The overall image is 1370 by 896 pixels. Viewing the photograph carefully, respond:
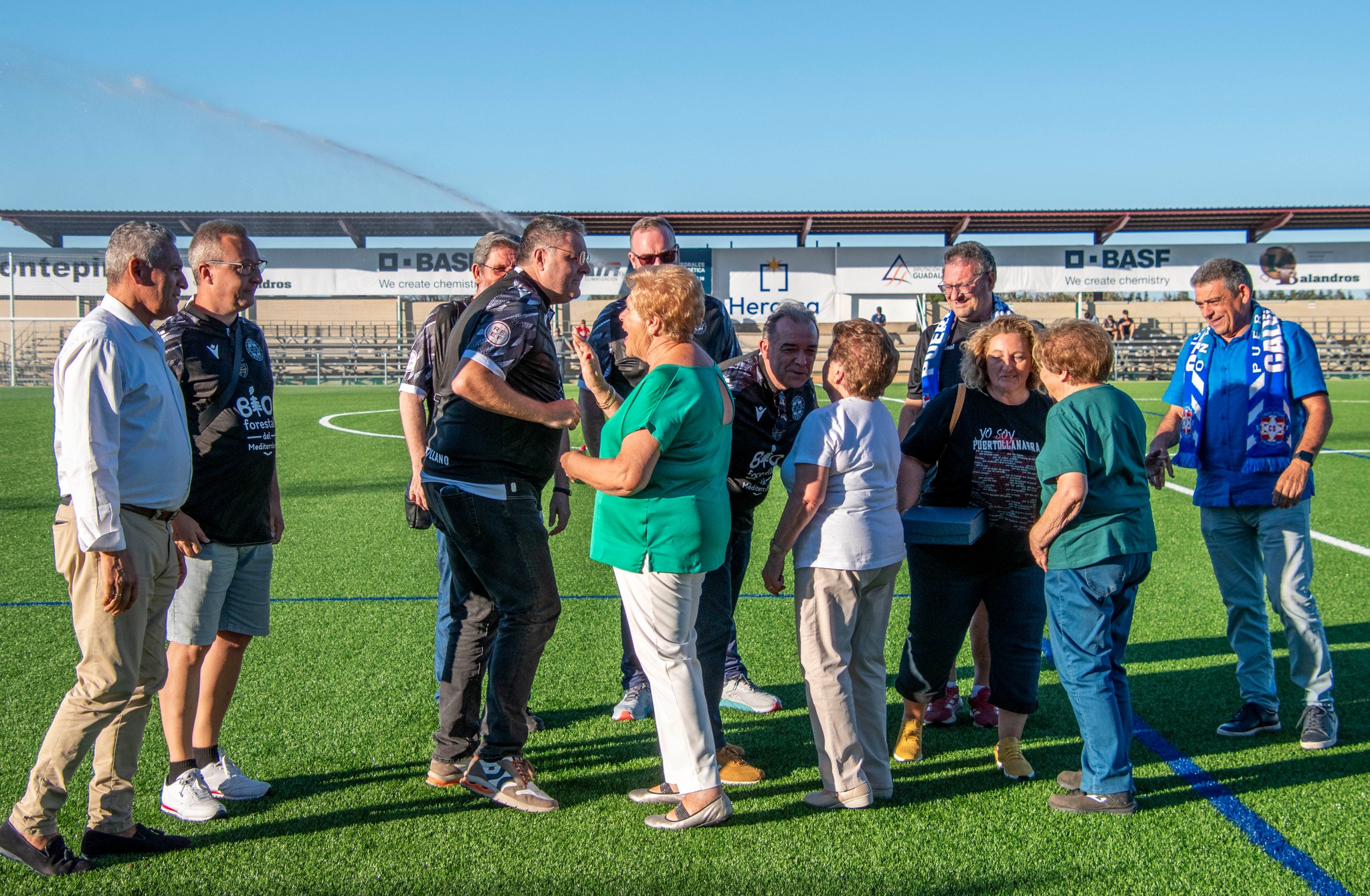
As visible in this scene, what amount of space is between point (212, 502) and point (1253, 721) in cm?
423

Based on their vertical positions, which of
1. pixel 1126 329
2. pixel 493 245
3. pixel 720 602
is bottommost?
pixel 720 602

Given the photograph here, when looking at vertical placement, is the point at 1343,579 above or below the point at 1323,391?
below

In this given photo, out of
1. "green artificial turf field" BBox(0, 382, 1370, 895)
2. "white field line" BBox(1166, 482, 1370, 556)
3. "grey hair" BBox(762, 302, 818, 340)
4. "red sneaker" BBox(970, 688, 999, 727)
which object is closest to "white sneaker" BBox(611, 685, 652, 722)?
"green artificial turf field" BBox(0, 382, 1370, 895)

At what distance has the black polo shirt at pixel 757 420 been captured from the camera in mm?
3904

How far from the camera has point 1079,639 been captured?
350 centimetres

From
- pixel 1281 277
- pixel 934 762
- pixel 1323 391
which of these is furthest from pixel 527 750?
pixel 1281 277

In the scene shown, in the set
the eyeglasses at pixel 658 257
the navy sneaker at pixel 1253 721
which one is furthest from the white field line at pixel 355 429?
the navy sneaker at pixel 1253 721

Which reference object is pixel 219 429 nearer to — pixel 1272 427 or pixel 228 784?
pixel 228 784

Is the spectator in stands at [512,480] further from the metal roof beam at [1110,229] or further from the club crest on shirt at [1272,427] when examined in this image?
the metal roof beam at [1110,229]

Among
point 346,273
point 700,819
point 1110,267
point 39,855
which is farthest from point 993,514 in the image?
point 1110,267

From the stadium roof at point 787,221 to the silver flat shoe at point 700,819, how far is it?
29.4 meters

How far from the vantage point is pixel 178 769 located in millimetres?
3578

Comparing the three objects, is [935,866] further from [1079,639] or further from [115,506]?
[115,506]

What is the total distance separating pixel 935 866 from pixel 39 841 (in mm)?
2713
